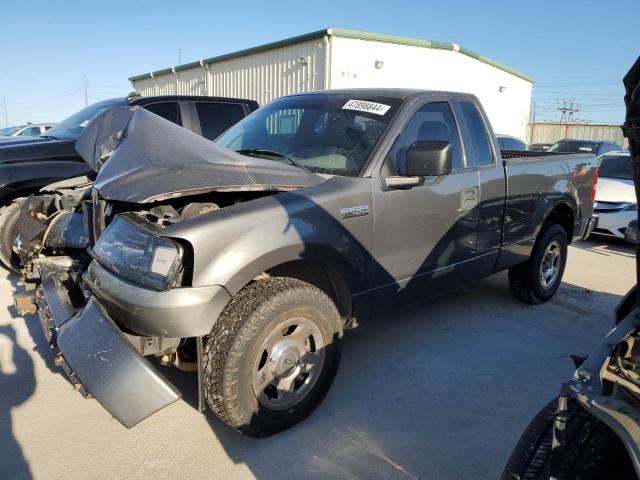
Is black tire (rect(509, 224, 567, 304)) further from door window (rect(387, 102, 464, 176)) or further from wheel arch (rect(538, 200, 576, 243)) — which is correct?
door window (rect(387, 102, 464, 176))

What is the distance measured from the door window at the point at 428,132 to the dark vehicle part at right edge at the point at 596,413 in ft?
5.68

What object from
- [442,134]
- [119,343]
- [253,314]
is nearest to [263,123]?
[442,134]

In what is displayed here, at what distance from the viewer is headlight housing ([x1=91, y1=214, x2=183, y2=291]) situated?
90.9 inches

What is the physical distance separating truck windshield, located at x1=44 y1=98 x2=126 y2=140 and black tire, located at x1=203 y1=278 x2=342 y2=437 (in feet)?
15.1

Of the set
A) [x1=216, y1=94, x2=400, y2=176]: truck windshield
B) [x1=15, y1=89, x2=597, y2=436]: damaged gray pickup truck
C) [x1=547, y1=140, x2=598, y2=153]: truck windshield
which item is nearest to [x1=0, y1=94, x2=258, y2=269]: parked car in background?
[x1=15, y1=89, x2=597, y2=436]: damaged gray pickup truck

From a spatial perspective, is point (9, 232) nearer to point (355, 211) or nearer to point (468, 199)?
point (355, 211)

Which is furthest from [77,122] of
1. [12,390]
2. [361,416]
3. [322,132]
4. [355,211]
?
[361,416]

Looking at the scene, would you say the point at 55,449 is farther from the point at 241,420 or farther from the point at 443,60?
the point at 443,60

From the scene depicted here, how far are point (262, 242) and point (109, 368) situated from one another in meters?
0.94

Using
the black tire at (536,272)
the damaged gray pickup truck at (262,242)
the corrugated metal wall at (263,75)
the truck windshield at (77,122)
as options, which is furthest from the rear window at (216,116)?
the corrugated metal wall at (263,75)

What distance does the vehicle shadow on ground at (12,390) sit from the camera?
8.29ft

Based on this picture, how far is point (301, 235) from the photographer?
8.76 feet

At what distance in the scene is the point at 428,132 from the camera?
3.63 m

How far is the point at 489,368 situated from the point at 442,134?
1.82m
